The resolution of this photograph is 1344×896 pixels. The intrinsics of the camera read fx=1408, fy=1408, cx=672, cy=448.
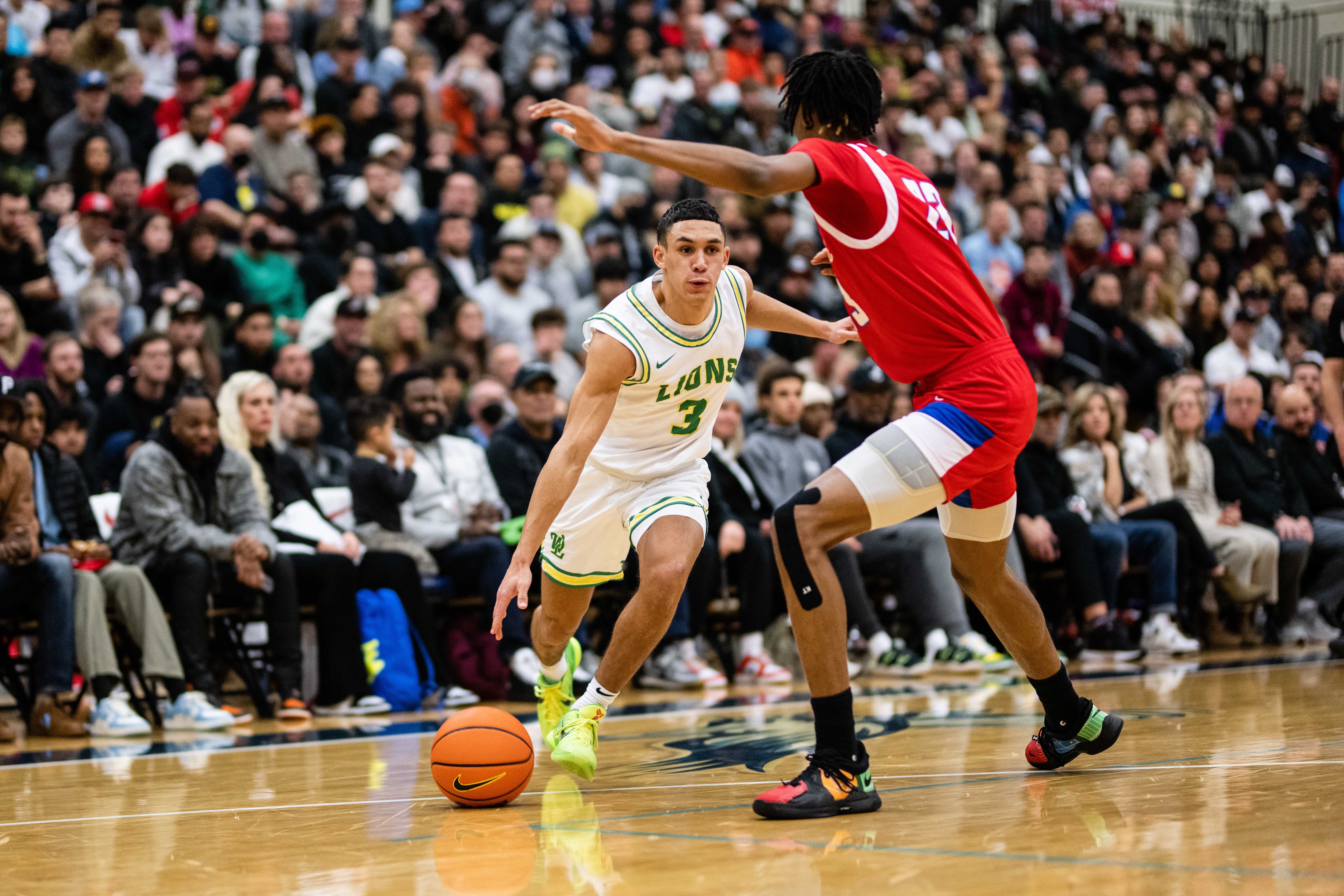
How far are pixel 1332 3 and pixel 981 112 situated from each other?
38.6ft

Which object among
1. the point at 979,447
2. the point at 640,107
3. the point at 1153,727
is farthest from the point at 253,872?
the point at 640,107

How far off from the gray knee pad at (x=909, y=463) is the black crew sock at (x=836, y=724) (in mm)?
678

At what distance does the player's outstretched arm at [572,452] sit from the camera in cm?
448

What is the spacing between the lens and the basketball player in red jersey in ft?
14.0

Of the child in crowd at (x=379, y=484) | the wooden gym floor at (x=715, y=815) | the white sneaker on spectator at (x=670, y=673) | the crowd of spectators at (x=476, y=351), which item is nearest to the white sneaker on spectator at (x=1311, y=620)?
the crowd of spectators at (x=476, y=351)

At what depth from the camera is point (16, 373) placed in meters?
8.91

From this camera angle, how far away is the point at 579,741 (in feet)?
16.3

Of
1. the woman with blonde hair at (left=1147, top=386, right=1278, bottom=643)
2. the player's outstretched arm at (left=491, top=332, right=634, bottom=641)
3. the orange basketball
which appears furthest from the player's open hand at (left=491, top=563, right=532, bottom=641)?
the woman with blonde hair at (left=1147, top=386, right=1278, bottom=643)

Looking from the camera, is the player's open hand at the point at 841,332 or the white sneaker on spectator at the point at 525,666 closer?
the player's open hand at the point at 841,332

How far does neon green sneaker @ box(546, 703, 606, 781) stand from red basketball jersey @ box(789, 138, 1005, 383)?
1.65 meters

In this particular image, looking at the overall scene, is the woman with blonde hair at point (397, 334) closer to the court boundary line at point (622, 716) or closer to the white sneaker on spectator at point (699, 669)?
the white sneaker on spectator at point (699, 669)

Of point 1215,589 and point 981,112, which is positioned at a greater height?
point 981,112

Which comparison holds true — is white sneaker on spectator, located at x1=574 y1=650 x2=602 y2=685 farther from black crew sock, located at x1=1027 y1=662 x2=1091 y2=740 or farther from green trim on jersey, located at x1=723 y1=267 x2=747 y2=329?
black crew sock, located at x1=1027 y1=662 x2=1091 y2=740

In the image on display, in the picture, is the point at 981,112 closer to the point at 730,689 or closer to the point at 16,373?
the point at 730,689
